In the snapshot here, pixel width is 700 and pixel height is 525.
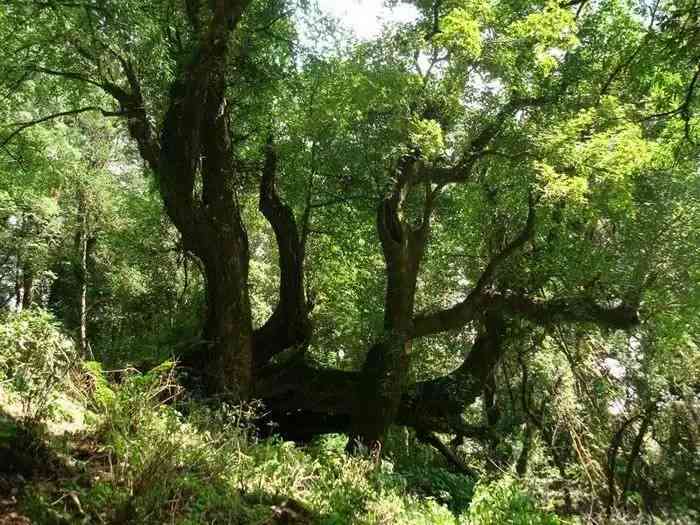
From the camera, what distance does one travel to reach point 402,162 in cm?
993

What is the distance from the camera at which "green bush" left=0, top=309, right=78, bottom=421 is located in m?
4.63

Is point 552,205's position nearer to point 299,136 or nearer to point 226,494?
point 299,136

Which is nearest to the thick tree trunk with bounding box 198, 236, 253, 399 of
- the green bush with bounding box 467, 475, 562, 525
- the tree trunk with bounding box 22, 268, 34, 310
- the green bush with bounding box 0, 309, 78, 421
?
the green bush with bounding box 0, 309, 78, 421

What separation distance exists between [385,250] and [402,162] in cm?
156

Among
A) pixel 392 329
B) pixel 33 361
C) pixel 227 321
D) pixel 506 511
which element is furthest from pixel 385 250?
pixel 33 361

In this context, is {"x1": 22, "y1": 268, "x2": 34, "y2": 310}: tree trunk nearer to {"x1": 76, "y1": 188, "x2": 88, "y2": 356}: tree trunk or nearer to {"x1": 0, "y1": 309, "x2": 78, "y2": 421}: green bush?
{"x1": 76, "y1": 188, "x2": 88, "y2": 356}: tree trunk

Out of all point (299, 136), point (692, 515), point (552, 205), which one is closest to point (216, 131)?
point (299, 136)

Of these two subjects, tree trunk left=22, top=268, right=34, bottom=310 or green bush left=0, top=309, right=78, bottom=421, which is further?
tree trunk left=22, top=268, right=34, bottom=310

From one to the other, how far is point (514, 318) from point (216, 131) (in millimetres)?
6271

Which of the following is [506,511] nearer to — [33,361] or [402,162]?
[33,361]

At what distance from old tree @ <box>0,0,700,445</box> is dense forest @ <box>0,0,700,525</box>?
0.05 metres

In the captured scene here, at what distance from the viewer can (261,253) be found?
21547 mm

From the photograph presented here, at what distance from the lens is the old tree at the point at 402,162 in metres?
8.15

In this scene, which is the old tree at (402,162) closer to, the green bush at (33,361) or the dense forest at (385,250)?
the dense forest at (385,250)
